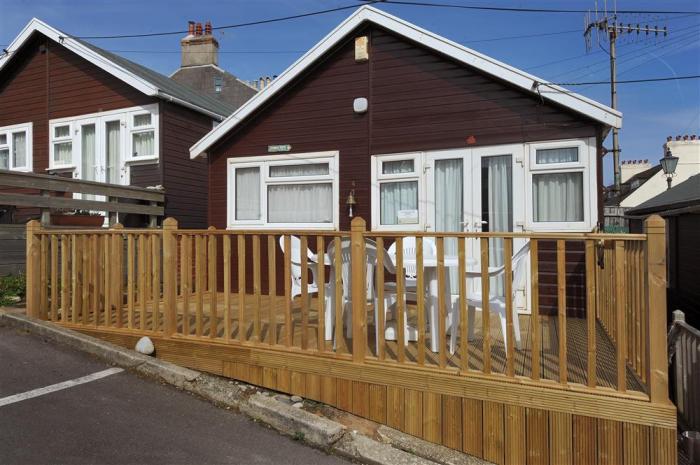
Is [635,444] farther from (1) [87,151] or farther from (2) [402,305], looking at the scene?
(1) [87,151]

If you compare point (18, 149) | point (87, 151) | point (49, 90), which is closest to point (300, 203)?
point (87, 151)

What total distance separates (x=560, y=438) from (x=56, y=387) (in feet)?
11.3

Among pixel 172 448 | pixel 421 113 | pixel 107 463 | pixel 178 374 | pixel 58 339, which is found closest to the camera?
pixel 107 463

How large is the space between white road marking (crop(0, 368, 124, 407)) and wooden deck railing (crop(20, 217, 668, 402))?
0.51 meters

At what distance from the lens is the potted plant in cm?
733

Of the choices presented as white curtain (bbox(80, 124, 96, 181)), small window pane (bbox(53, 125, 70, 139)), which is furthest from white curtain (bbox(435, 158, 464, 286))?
small window pane (bbox(53, 125, 70, 139))

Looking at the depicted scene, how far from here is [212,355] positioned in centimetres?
386

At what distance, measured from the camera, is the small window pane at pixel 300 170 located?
266 inches

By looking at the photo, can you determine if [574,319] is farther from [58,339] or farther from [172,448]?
[58,339]

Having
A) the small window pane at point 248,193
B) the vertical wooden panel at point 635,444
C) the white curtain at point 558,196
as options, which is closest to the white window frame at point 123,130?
the small window pane at point 248,193

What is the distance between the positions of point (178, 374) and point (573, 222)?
4.49m

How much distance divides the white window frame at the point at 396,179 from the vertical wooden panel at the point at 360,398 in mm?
3144

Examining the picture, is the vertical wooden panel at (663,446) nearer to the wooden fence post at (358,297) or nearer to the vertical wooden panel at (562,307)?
the vertical wooden panel at (562,307)

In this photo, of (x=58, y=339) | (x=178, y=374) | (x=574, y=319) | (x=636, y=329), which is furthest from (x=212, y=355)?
(x=574, y=319)
